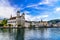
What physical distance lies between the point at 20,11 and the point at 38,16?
0.45 m

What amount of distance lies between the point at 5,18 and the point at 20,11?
40cm

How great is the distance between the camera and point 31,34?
3.71 metres

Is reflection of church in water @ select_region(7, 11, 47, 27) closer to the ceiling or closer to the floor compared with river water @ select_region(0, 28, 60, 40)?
closer to the ceiling

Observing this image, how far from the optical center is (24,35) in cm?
376

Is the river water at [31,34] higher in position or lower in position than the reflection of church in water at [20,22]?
lower

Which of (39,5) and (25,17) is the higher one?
(39,5)

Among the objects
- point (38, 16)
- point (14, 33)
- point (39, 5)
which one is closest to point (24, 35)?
point (14, 33)

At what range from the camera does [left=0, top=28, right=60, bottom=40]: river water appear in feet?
12.0

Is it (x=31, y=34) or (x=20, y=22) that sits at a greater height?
(x=20, y=22)

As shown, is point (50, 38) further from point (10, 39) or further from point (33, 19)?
point (10, 39)

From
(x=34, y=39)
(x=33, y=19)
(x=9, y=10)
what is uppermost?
(x=9, y=10)

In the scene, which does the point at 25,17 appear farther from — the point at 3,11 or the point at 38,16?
the point at 3,11

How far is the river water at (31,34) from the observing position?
366 cm

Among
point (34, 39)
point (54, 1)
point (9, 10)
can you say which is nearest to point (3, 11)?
point (9, 10)
